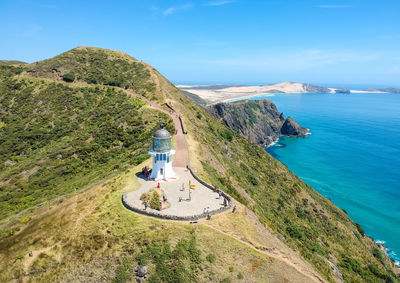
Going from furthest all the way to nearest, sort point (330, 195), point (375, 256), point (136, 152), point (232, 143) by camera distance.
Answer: point (330, 195), point (232, 143), point (375, 256), point (136, 152)

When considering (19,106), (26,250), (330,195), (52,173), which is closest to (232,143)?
(330,195)

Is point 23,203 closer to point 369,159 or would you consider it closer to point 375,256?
point 375,256

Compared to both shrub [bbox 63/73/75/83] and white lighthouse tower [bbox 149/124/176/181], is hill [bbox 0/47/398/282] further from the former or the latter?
white lighthouse tower [bbox 149/124/176/181]


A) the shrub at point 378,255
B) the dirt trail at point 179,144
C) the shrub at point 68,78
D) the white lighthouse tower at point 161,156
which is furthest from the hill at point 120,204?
the white lighthouse tower at point 161,156

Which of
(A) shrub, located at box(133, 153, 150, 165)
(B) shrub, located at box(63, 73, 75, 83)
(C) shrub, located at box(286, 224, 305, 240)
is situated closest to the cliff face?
(B) shrub, located at box(63, 73, 75, 83)

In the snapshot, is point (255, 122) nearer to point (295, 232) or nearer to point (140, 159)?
point (295, 232)

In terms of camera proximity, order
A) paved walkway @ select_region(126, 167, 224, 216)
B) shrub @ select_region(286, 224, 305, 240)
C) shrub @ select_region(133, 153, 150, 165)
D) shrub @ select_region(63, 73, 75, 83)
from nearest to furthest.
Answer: paved walkway @ select_region(126, 167, 224, 216)
shrub @ select_region(286, 224, 305, 240)
shrub @ select_region(133, 153, 150, 165)
shrub @ select_region(63, 73, 75, 83)
